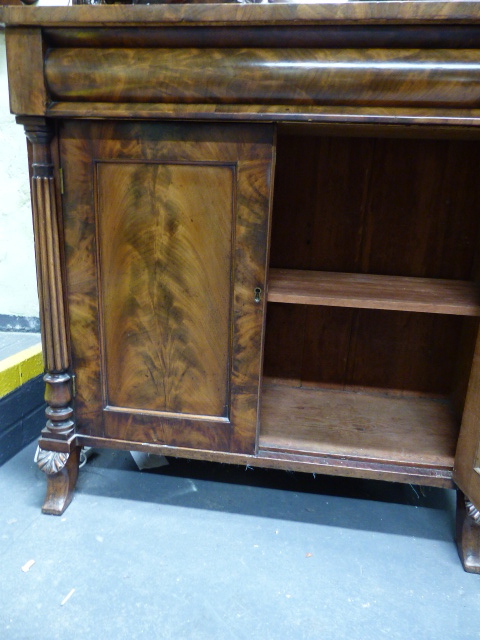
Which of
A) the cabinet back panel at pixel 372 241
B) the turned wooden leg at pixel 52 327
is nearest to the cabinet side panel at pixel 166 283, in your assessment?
the turned wooden leg at pixel 52 327

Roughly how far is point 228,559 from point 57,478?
50 centimetres

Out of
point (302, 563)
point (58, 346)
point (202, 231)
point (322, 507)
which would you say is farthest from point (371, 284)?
point (58, 346)

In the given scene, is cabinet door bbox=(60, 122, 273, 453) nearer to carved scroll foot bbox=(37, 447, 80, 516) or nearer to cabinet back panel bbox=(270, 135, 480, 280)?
carved scroll foot bbox=(37, 447, 80, 516)

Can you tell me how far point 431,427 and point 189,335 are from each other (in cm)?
75

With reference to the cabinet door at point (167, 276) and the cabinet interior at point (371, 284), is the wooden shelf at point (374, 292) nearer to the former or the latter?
the cabinet interior at point (371, 284)

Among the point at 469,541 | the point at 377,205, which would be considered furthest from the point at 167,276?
the point at 469,541

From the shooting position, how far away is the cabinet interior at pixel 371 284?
1.32 meters

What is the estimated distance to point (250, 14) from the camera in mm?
899

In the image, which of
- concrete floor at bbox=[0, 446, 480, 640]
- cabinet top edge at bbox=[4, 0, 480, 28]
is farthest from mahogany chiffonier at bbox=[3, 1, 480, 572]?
concrete floor at bbox=[0, 446, 480, 640]

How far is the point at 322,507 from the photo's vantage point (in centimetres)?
131

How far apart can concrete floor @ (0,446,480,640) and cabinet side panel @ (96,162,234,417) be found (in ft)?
1.01

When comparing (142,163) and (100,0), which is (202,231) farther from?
(100,0)

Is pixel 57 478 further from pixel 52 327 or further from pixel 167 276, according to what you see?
pixel 167 276

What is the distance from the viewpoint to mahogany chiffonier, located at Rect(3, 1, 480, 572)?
932 mm
